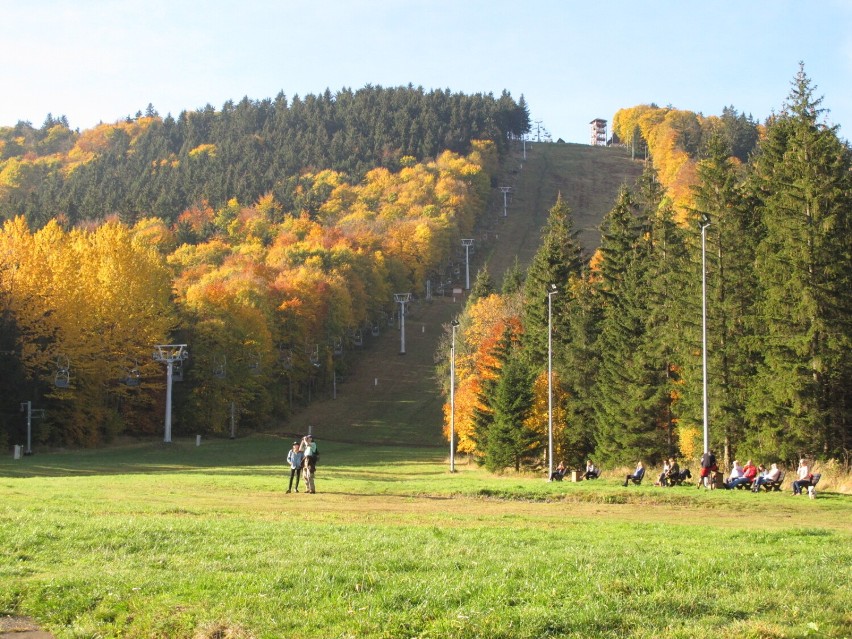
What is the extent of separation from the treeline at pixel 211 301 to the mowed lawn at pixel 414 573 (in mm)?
44510

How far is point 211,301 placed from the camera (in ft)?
284

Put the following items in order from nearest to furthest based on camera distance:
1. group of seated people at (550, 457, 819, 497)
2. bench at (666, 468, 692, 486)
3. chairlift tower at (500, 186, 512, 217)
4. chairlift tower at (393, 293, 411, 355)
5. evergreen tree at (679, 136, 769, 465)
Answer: group of seated people at (550, 457, 819, 497), bench at (666, 468, 692, 486), evergreen tree at (679, 136, 769, 465), chairlift tower at (393, 293, 411, 355), chairlift tower at (500, 186, 512, 217)

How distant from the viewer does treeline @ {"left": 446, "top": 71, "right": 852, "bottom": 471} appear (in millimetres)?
37125

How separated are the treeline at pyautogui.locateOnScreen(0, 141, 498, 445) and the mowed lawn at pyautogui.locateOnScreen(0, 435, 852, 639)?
44.5 meters

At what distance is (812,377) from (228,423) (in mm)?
63860

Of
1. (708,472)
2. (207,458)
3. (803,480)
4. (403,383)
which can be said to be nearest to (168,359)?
(207,458)

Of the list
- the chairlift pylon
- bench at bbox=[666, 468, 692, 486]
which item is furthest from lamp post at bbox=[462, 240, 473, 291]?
bench at bbox=[666, 468, 692, 486]

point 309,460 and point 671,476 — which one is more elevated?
point 309,460

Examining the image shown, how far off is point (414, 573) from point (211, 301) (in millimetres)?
78816

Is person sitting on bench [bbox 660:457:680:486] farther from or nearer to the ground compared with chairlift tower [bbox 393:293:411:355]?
nearer to the ground

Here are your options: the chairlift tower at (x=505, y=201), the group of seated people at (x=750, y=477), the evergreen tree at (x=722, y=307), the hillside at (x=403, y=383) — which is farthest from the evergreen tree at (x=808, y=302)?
the chairlift tower at (x=505, y=201)

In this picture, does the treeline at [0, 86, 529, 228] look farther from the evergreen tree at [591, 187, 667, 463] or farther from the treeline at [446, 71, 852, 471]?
the evergreen tree at [591, 187, 667, 463]

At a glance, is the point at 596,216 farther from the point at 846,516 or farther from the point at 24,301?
the point at 846,516

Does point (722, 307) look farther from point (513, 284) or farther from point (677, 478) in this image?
point (513, 284)
